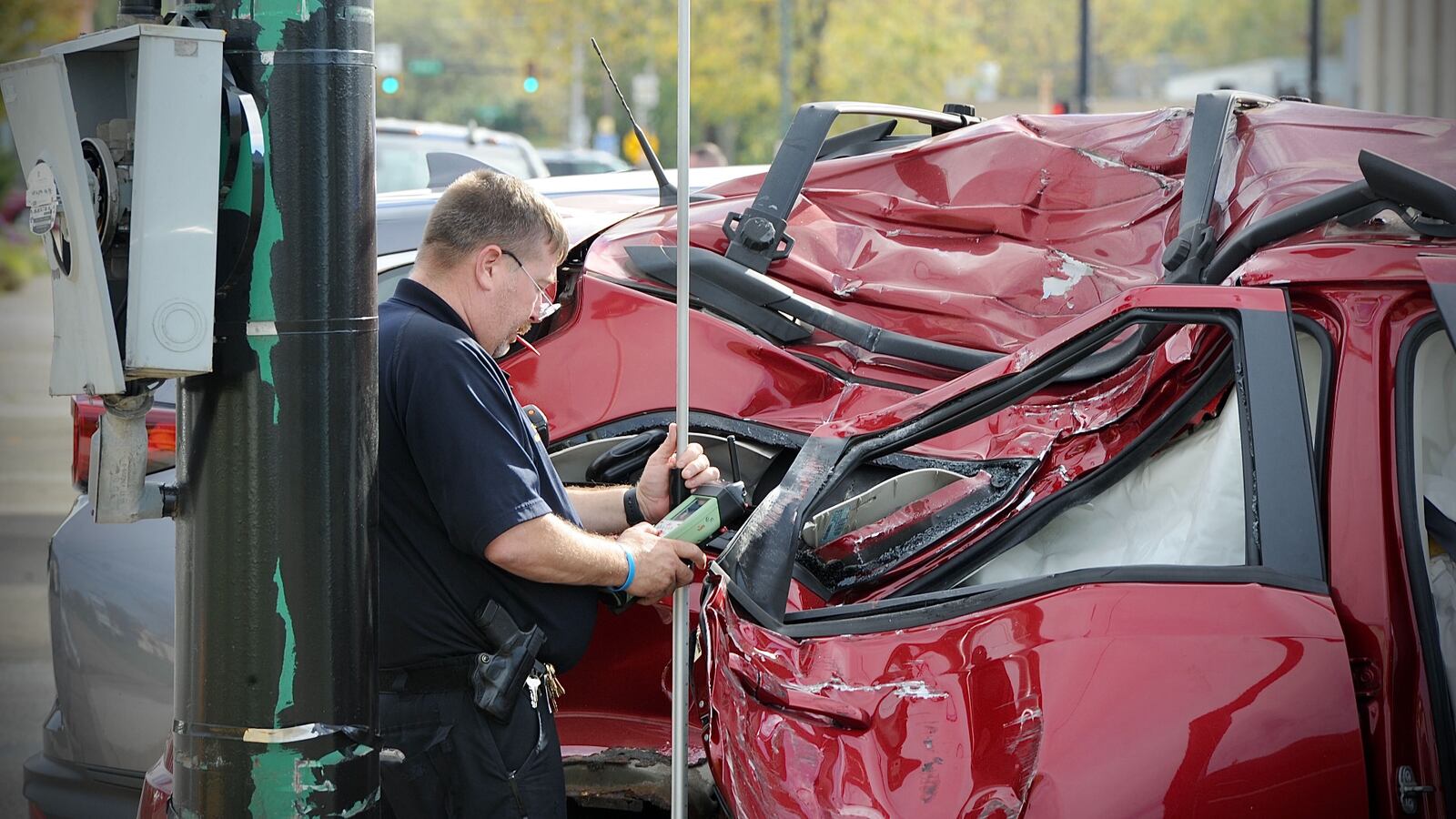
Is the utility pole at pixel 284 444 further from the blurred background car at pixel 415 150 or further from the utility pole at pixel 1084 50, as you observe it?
the utility pole at pixel 1084 50

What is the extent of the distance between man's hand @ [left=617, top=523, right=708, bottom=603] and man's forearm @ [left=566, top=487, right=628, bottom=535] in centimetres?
52

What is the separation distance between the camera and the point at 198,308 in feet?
7.44

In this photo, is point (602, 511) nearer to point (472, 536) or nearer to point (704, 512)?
point (704, 512)

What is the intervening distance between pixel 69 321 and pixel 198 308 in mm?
244

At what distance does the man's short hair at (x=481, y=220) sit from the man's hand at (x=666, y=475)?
0.55m

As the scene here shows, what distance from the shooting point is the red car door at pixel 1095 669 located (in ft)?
7.80

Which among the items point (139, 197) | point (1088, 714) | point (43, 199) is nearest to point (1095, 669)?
point (1088, 714)

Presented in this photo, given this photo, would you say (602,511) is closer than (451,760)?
No

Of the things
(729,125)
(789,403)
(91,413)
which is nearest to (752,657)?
(789,403)

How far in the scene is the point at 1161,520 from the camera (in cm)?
320

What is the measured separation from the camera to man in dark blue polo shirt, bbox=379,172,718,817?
2885 mm

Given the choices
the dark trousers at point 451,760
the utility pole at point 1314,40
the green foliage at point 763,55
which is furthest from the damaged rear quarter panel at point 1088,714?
the utility pole at point 1314,40

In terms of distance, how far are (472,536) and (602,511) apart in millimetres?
739

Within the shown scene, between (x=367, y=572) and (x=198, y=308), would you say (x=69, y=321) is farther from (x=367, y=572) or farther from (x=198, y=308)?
(x=367, y=572)
